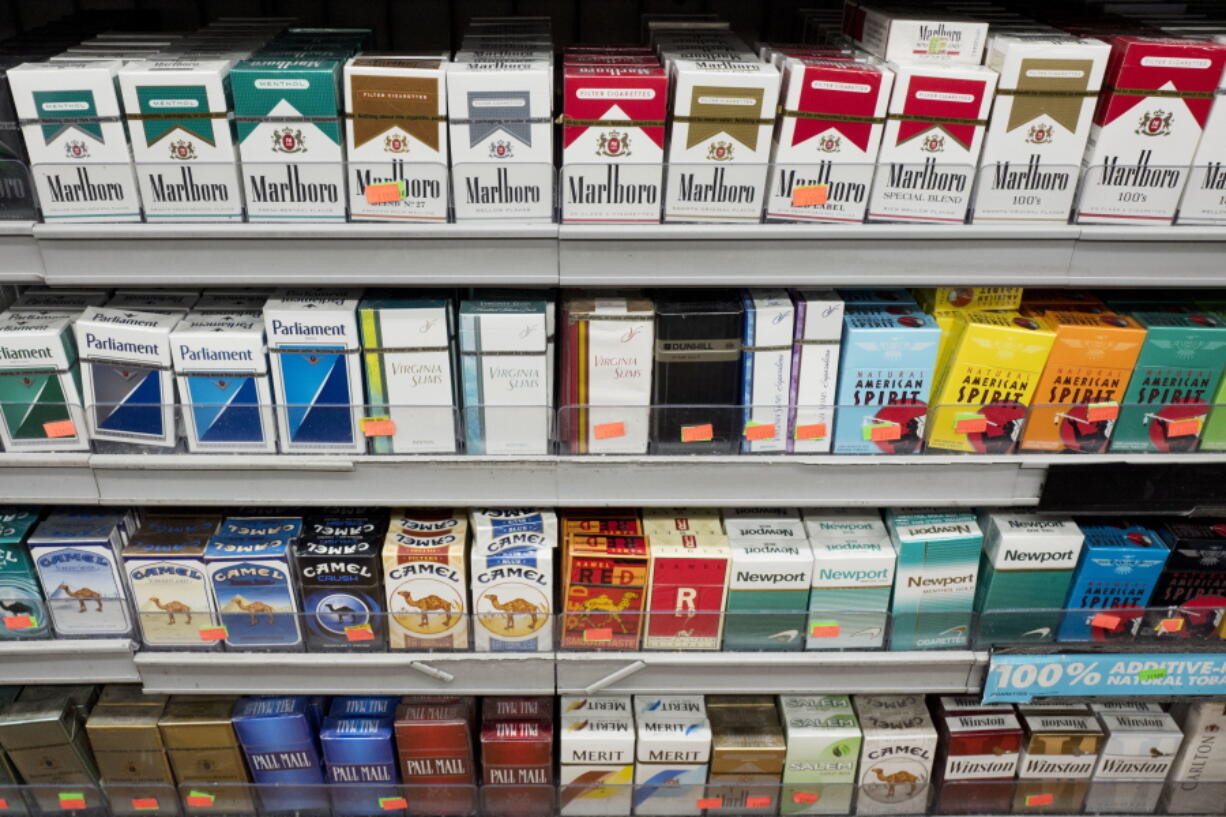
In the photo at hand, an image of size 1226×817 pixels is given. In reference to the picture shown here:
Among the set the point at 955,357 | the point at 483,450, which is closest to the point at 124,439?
the point at 483,450

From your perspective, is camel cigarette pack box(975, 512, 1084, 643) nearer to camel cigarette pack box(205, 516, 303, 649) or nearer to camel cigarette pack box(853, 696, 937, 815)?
camel cigarette pack box(853, 696, 937, 815)

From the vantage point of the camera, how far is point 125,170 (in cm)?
179

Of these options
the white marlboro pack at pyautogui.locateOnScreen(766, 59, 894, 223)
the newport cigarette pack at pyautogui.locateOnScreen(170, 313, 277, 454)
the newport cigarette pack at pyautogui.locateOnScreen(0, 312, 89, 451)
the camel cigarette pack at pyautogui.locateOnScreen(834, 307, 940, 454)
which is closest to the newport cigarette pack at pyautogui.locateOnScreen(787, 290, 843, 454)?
the camel cigarette pack at pyautogui.locateOnScreen(834, 307, 940, 454)

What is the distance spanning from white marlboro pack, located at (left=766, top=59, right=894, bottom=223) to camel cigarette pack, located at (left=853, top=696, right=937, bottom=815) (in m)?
1.28

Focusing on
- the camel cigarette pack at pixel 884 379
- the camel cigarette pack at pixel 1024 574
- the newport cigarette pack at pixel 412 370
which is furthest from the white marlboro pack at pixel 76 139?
the camel cigarette pack at pixel 1024 574

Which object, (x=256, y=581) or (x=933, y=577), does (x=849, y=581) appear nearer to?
(x=933, y=577)

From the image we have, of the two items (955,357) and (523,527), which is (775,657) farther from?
(955,357)

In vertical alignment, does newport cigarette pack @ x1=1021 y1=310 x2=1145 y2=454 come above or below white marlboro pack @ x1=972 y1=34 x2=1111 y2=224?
below

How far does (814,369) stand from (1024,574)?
0.70 m

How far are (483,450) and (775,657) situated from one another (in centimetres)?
83

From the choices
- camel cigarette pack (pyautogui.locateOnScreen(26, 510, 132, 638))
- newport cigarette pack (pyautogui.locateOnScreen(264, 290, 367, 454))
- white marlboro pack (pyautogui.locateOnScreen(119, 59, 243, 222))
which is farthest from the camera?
camel cigarette pack (pyautogui.locateOnScreen(26, 510, 132, 638))

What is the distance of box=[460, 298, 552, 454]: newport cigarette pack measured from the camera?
1956 millimetres

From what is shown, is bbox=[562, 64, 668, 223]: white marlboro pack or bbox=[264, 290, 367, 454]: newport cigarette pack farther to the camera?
bbox=[264, 290, 367, 454]: newport cigarette pack

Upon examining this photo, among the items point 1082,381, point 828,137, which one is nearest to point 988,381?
point 1082,381
